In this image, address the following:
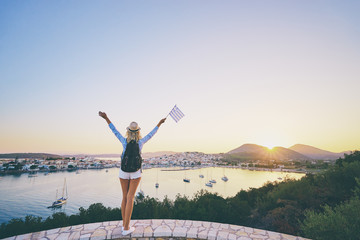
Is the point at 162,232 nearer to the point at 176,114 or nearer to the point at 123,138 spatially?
the point at 123,138

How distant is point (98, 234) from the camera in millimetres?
3986

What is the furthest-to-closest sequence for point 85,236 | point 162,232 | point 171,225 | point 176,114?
point 176,114, point 171,225, point 162,232, point 85,236

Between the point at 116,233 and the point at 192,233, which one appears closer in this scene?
the point at 116,233

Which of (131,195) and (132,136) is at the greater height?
(132,136)

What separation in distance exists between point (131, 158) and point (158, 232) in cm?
192

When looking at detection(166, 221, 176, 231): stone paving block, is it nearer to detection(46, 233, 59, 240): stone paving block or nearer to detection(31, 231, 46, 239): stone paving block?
detection(46, 233, 59, 240): stone paving block

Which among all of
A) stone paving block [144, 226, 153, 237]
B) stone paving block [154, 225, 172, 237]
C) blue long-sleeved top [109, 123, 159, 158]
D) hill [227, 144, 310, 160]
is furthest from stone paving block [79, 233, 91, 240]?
hill [227, 144, 310, 160]

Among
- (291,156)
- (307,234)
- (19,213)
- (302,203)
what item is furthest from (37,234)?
(291,156)

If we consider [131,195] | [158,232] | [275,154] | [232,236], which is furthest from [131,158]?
Answer: [275,154]

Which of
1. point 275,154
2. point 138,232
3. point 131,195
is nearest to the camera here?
point 131,195

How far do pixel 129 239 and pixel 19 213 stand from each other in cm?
3701

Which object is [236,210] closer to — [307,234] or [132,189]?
[307,234]

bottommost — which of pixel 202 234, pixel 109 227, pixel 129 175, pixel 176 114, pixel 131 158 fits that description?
pixel 202 234

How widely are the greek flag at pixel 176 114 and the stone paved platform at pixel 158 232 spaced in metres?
2.68
